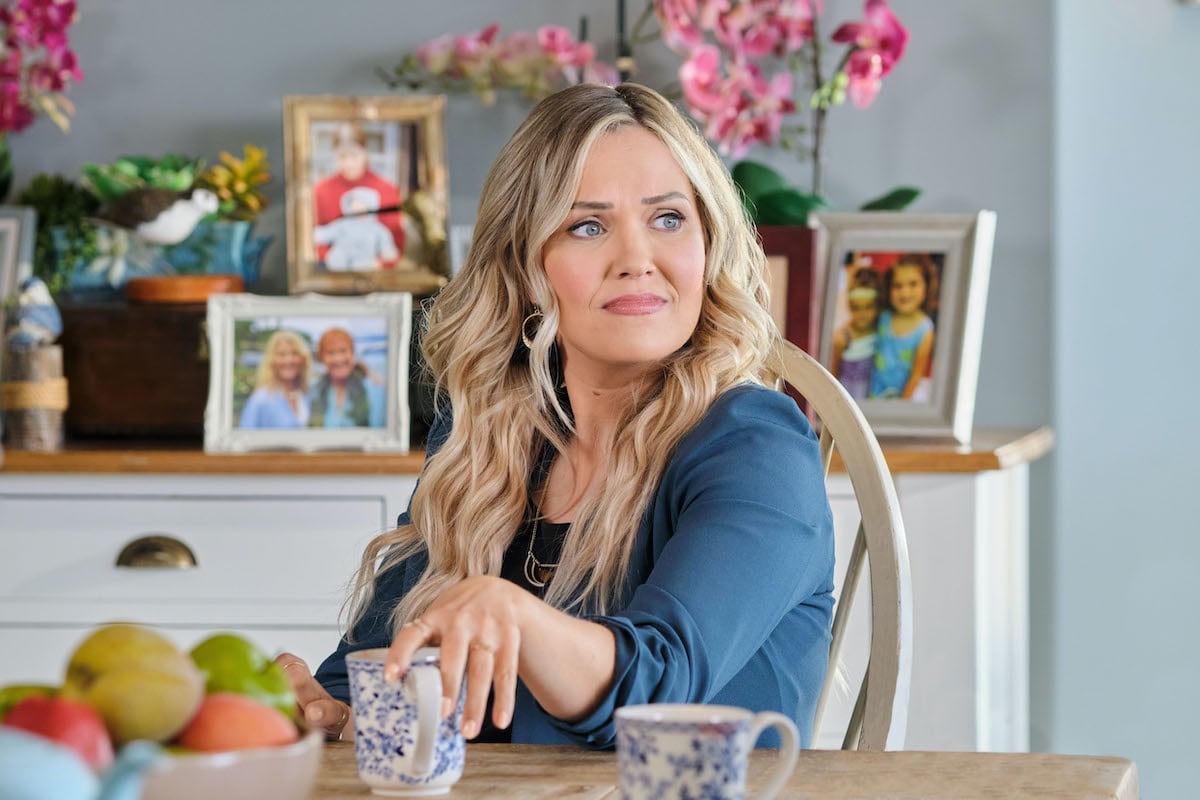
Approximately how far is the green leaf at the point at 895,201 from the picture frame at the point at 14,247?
1.30m

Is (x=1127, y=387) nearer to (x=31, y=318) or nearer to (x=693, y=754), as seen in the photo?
(x=31, y=318)

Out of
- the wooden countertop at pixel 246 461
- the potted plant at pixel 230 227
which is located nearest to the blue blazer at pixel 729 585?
the wooden countertop at pixel 246 461

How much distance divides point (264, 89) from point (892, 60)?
1035 millimetres

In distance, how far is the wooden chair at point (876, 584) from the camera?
1.20 meters

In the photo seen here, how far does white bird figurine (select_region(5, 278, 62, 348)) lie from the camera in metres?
2.20

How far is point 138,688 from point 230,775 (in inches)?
2.1

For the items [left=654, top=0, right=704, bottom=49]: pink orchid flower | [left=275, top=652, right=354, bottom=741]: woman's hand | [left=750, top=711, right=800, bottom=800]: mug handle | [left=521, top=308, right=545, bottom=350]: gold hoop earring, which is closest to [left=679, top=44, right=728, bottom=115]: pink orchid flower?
[left=654, top=0, right=704, bottom=49]: pink orchid flower

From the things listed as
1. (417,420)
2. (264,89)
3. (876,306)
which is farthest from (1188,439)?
(264,89)

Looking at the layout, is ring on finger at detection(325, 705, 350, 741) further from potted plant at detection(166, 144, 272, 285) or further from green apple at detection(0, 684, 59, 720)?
potted plant at detection(166, 144, 272, 285)

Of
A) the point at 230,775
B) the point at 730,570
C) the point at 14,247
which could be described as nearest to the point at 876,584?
the point at 730,570

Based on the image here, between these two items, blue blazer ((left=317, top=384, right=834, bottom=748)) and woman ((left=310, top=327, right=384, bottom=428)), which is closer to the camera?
blue blazer ((left=317, top=384, right=834, bottom=748))

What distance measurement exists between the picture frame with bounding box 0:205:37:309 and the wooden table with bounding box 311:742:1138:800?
160 centimetres

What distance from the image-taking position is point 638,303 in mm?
1308

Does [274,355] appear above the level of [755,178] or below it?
below
